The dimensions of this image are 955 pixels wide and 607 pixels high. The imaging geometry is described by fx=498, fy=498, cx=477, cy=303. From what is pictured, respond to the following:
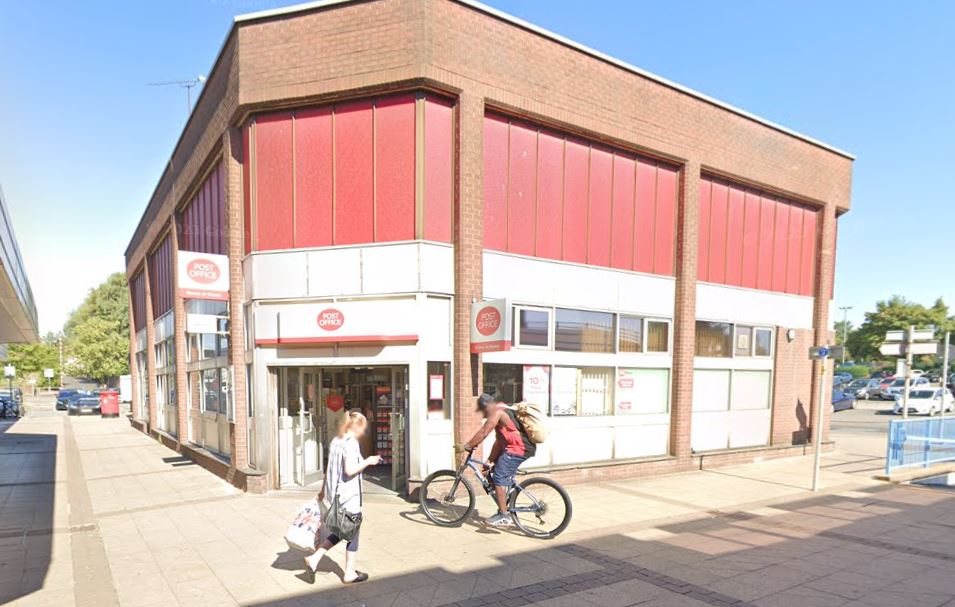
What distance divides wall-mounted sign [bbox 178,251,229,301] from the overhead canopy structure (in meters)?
3.28

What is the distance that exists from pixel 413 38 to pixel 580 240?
4.47 m

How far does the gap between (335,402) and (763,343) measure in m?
10.3

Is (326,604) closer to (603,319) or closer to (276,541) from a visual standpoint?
(276,541)

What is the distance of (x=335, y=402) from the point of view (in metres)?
9.18

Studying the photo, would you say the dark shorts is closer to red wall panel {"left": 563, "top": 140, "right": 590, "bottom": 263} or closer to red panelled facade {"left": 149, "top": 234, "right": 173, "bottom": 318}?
red wall panel {"left": 563, "top": 140, "right": 590, "bottom": 263}

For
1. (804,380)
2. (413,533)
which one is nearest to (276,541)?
(413,533)

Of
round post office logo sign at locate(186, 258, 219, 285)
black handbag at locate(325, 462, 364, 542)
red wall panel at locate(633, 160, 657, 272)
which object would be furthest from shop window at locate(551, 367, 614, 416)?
round post office logo sign at locate(186, 258, 219, 285)

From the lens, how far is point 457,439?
771 centimetres

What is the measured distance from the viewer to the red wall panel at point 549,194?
29.2 feet

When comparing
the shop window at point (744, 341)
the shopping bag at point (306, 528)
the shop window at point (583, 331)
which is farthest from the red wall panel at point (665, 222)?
the shopping bag at point (306, 528)

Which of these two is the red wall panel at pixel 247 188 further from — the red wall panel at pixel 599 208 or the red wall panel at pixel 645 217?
the red wall panel at pixel 645 217

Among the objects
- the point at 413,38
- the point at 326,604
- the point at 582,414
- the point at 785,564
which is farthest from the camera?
the point at 582,414

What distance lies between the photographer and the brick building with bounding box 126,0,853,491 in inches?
305

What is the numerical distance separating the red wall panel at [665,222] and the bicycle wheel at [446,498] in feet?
20.9
